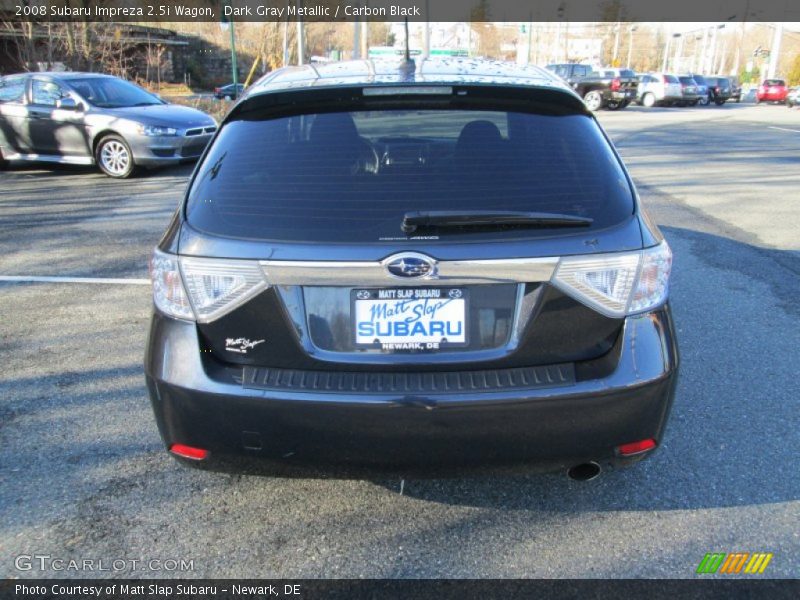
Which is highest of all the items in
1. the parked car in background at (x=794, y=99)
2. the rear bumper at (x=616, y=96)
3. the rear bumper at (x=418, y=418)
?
the rear bumper at (x=418, y=418)

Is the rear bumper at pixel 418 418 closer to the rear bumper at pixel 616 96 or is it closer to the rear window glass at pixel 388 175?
the rear window glass at pixel 388 175

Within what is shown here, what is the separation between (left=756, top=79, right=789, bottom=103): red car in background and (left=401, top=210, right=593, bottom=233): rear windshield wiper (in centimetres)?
5123

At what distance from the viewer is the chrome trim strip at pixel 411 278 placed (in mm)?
2205

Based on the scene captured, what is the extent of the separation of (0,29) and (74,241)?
24727mm

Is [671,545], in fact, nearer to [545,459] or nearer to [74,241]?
[545,459]

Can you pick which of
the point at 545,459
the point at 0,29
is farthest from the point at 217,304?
the point at 0,29

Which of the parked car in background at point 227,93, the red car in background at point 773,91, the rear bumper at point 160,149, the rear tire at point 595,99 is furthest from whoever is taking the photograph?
the red car in background at point 773,91

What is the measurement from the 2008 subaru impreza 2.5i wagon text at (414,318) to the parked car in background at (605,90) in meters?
31.7

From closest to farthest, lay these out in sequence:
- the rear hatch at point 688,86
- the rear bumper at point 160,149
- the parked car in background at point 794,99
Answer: the rear bumper at point 160,149 < the rear hatch at point 688,86 < the parked car in background at point 794,99

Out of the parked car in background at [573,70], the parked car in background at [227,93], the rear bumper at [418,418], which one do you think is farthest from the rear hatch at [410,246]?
the parked car in background at [573,70]

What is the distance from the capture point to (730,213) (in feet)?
27.8

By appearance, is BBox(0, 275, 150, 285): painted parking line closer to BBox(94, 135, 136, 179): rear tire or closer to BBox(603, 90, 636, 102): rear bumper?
BBox(94, 135, 136, 179): rear tire

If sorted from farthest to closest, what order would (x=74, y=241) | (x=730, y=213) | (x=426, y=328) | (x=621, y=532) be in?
(x=730, y=213) → (x=74, y=241) → (x=621, y=532) → (x=426, y=328)

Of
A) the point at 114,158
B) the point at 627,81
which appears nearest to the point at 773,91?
the point at 627,81
